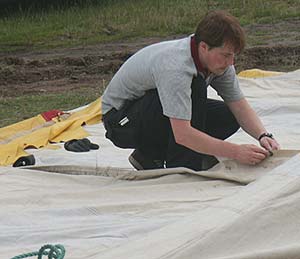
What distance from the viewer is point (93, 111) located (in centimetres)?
555

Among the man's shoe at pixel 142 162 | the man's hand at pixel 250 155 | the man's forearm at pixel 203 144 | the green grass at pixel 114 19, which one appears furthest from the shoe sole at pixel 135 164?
the green grass at pixel 114 19

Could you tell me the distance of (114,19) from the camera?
13.0 m

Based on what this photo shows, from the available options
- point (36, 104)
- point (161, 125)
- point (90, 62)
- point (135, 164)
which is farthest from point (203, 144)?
point (90, 62)

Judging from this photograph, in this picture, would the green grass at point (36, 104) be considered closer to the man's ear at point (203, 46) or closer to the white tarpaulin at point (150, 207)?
the white tarpaulin at point (150, 207)

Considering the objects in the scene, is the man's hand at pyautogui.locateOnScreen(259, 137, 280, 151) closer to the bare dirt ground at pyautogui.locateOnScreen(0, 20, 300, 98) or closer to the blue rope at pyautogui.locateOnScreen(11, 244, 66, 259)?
the blue rope at pyautogui.locateOnScreen(11, 244, 66, 259)

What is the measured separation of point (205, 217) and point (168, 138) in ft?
3.77

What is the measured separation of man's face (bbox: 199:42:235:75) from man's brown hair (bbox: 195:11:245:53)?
2 cm

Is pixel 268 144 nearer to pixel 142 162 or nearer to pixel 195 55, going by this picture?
pixel 195 55

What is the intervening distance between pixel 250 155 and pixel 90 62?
644cm

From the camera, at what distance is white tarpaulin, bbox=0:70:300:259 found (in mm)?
2510

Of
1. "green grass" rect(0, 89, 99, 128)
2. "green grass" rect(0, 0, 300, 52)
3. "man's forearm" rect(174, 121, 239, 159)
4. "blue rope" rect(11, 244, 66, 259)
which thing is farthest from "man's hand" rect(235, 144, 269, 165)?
"green grass" rect(0, 0, 300, 52)

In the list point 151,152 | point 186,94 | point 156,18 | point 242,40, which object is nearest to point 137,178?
point 151,152

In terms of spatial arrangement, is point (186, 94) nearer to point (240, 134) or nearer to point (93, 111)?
point (240, 134)

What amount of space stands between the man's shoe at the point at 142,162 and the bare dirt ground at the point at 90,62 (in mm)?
4174
